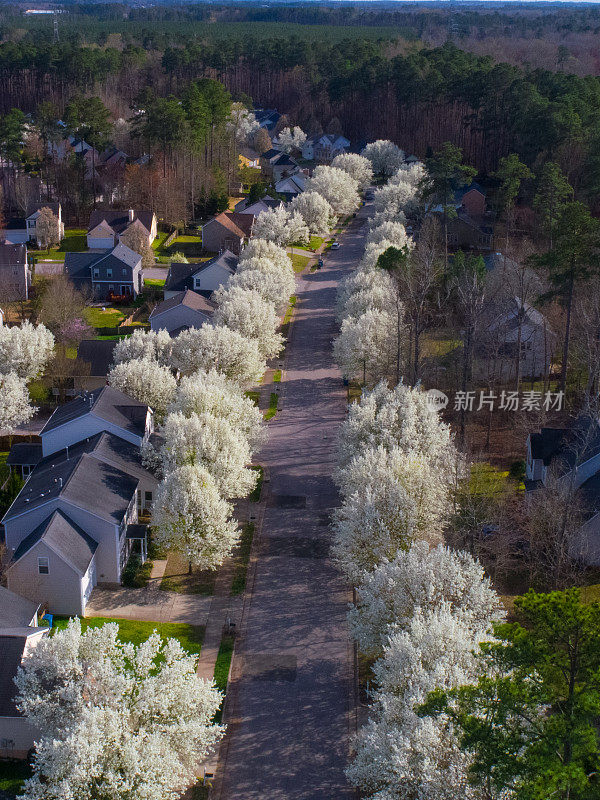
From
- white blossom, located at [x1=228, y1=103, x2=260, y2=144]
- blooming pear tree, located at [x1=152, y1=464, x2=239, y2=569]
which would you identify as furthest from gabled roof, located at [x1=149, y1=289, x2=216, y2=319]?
white blossom, located at [x1=228, y1=103, x2=260, y2=144]

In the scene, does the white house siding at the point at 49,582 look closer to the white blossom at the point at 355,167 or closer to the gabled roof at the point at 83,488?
the gabled roof at the point at 83,488

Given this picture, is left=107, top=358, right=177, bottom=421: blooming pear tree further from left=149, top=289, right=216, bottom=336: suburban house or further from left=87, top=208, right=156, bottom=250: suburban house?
left=87, top=208, right=156, bottom=250: suburban house

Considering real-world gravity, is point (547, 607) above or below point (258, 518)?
above

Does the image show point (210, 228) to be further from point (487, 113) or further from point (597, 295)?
point (597, 295)

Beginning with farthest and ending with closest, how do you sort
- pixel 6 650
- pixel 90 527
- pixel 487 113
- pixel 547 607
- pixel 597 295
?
pixel 487 113 < pixel 597 295 < pixel 90 527 < pixel 6 650 < pixel 547 607

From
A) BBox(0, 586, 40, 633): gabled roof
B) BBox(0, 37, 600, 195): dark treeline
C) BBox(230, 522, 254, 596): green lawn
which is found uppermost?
BBox(0, 37, 600, 195): dark treeline

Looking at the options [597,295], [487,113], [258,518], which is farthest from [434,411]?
[487,113]
